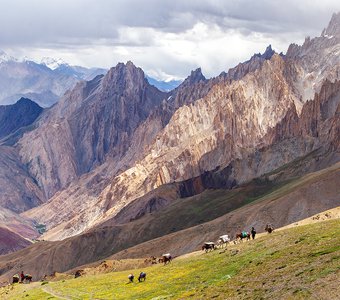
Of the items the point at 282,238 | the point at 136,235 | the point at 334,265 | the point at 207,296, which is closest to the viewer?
Result: the point at 334,265

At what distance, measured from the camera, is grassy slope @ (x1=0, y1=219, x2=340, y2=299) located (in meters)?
39.2

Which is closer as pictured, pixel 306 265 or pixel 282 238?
pixel 306 265

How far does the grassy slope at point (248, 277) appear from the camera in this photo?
39188mm

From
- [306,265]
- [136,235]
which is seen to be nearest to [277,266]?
[306,265]

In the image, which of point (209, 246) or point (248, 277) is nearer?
point (248, 277)

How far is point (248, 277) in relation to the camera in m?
46.4

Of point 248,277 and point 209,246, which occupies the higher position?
point 209,246

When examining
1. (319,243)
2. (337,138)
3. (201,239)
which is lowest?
(319,243)

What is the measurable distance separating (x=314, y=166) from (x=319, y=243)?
144 metres

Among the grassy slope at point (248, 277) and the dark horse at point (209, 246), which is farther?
the dark horse at point (209, 246)

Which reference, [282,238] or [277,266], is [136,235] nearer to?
[282,238]

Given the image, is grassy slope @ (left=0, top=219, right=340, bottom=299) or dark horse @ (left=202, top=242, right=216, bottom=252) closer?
grassy slope @ (left=0, top=219, right=340, bottom=299)

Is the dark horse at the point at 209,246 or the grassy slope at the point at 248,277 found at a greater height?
the dark horse at the point at 209,246

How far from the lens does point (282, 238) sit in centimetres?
6103
